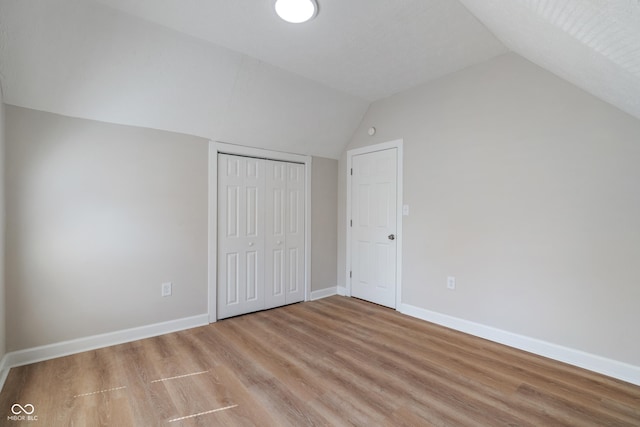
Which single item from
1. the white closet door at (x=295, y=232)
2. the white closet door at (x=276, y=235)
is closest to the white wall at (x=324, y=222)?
the white closet door at (x=295, y=232)

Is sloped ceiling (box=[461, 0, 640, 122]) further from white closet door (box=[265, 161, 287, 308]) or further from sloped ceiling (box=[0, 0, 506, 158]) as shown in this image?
white closet door (box=[265, 161, 287, 308])

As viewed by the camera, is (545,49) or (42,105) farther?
(42,105)

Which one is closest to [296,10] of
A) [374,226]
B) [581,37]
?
[581,37]

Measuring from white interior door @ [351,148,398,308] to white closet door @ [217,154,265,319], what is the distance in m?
1.30

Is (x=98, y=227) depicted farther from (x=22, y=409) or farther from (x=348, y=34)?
(x=348, y=34)

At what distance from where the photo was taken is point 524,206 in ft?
8.18

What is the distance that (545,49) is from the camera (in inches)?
73.3

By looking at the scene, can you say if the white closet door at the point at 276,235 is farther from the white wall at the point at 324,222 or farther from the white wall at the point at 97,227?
the white wall at the point at 97,227

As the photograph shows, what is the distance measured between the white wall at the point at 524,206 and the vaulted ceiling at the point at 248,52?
0.80 ft

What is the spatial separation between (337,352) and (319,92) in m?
2.72

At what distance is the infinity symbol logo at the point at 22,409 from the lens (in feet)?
5.45

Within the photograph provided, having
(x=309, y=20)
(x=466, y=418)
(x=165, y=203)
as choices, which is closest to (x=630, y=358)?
(x=466, y=418)

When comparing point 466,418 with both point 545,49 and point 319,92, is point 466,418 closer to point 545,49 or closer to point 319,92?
point 545,49

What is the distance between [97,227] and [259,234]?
1566mm
